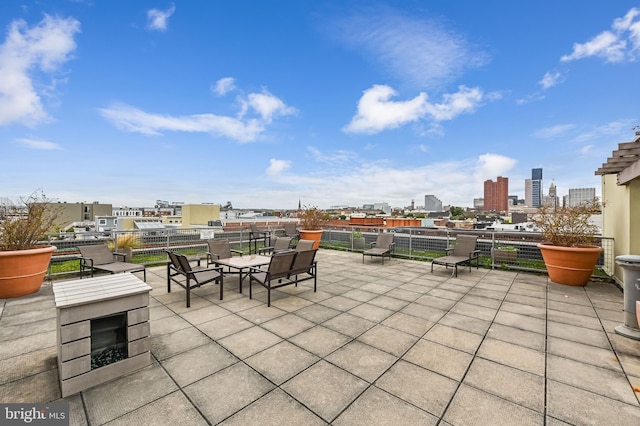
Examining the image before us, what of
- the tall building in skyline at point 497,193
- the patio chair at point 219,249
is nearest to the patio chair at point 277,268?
the patio chair at point 219,249

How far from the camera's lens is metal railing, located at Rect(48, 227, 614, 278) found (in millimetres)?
6402

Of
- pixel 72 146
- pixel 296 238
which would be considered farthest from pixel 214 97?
pixel 296 238

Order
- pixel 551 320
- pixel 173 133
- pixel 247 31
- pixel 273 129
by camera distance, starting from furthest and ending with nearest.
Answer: pixel 273 129 → pixel 173 133 → pixel 247 31 → pixel 551 320

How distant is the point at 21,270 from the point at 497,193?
72786mm

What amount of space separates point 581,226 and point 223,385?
23.9ft

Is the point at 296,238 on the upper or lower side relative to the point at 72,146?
lower

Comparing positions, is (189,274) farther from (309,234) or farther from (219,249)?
(309,234)

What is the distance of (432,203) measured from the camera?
55.2 m

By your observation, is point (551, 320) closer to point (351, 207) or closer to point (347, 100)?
point (347, 100)

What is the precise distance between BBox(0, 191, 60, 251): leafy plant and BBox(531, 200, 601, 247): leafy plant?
34.3 ft

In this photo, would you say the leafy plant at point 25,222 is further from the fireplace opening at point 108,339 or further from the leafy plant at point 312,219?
the leafy plant at point 312,219

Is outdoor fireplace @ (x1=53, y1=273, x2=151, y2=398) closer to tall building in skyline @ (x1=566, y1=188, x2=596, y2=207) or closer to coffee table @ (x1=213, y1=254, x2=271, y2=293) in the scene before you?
coffee table @ (x1=213, y1=254, x2=271, y2=293)

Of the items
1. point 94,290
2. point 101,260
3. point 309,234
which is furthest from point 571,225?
point 101,260

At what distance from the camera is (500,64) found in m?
11.5
